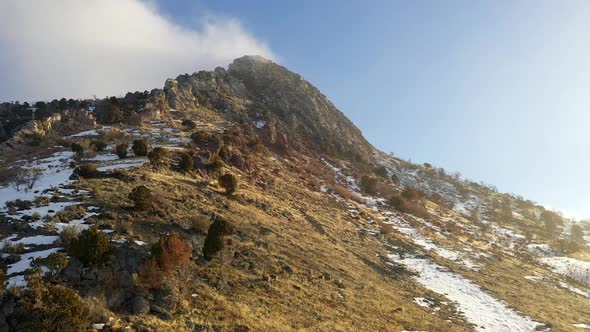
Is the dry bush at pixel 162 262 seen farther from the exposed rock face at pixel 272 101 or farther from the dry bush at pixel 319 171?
the exposed rock face at pixel 272 101

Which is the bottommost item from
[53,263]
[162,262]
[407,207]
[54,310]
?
[54,310]

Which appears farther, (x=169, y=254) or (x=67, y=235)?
(x=67, y=235)

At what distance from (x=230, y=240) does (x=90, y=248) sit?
32.3ft

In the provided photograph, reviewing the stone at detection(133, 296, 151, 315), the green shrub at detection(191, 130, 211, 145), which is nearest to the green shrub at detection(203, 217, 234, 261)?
the stone at detection(133, 296, 151, 315)

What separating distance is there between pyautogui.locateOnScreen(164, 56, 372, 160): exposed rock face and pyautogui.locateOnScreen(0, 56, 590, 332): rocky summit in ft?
3.68

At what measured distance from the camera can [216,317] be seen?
1684 cm

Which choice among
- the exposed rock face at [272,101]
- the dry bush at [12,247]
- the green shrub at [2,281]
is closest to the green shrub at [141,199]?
the dry bush at [12,247]

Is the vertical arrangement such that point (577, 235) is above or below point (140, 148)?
above

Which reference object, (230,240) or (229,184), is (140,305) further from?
(229,184)

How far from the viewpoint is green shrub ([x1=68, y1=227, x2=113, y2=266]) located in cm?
1623

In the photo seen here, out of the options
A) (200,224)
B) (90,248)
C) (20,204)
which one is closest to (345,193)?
(200,224)

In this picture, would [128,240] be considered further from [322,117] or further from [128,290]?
[322,117]

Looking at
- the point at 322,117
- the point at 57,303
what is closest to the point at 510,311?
the point at 57,303

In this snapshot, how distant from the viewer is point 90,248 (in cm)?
1628
